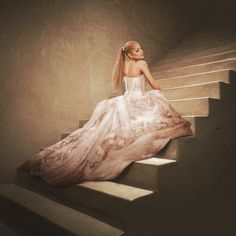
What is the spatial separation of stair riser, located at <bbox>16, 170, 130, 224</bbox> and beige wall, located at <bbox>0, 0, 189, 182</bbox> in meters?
0.84

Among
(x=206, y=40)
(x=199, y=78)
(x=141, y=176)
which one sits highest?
(x=206, y=40)

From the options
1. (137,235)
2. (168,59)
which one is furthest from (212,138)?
(168,59)

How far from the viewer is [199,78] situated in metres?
4.14

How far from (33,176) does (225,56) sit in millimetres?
3466

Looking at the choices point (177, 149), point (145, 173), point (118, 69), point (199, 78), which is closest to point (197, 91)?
point (199, 78)

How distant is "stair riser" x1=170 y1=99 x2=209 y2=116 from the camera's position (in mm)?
3240

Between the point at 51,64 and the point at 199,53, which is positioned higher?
the point at 199,53

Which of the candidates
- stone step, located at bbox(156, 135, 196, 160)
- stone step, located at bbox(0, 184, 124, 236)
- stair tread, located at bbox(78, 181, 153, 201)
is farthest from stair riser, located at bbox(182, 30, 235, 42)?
stone step, located at bbox(0, 184, 124, 236)

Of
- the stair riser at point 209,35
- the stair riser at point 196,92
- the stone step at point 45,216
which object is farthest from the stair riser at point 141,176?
the stair riser at point 209,35

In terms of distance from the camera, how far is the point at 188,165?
9.52 feet

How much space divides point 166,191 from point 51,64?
8.78ft

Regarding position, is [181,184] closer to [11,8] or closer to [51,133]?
[51,133]

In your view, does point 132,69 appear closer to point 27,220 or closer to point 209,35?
point 27,220

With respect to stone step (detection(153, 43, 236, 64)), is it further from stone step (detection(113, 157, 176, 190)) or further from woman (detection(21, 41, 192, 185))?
stone step (detection(113, 157, 176, 190))
